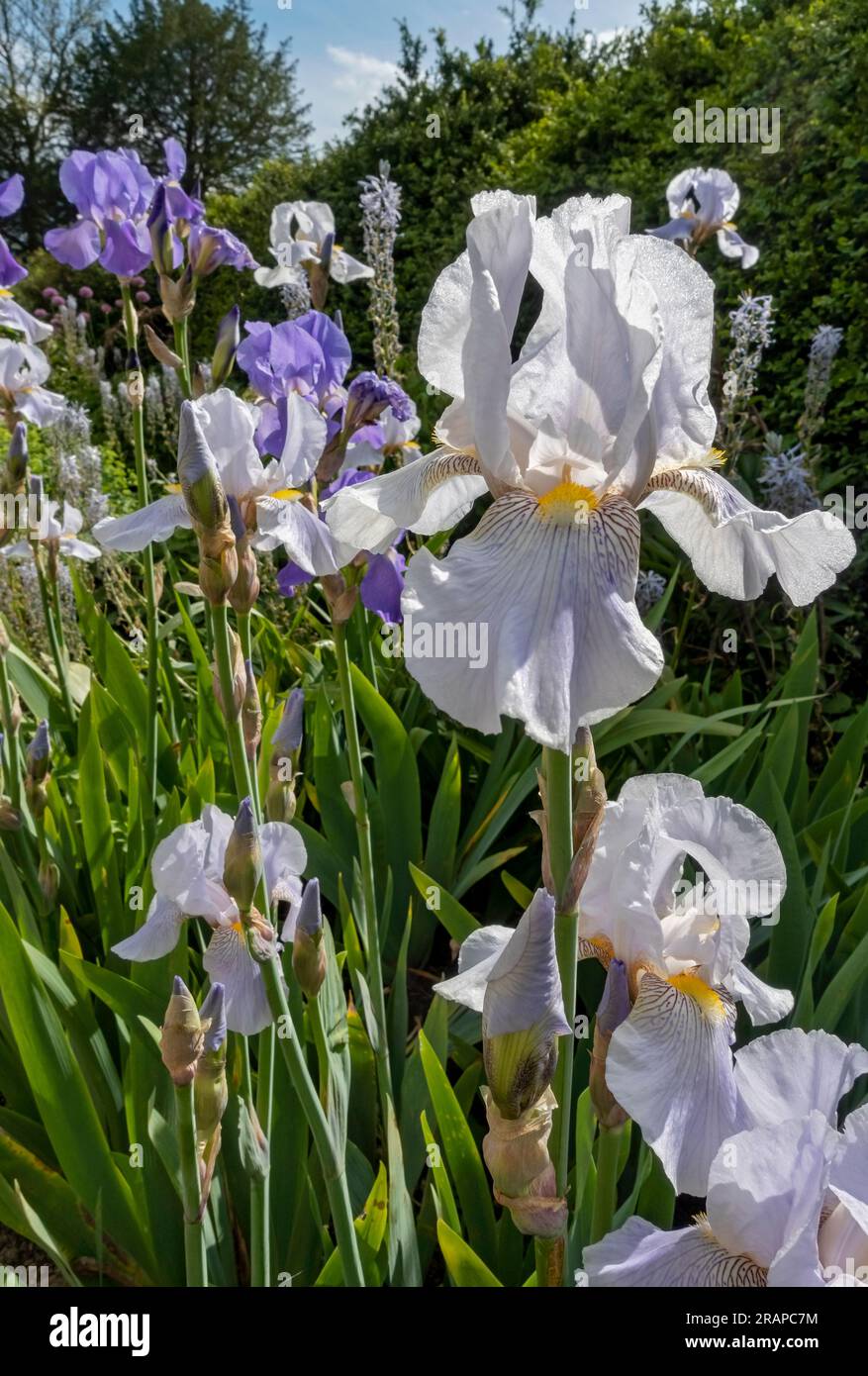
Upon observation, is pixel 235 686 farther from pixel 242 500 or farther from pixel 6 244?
pixel 6 244

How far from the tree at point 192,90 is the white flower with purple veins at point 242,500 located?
1467 centimetres

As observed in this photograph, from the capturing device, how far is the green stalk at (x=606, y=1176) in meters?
1.02

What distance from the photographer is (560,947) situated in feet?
3.05

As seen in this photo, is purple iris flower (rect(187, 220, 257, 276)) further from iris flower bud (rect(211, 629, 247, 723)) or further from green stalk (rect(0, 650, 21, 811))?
iris flower bud (rect(211, 629, 247, 723))

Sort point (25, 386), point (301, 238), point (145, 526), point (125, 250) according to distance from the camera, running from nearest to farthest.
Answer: point (145, 526) < point (125, 250) < point (25, 386) < point (301, 238)

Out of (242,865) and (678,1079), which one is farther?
(242,865)

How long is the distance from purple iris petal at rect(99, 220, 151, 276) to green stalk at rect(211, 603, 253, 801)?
5.72 ft

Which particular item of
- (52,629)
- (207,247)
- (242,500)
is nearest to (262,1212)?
(242,500)

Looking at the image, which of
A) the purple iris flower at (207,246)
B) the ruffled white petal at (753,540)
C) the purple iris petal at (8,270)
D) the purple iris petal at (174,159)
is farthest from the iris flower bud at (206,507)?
the purple iris petal at (8,270)

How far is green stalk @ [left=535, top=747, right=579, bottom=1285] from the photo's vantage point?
0.87 m

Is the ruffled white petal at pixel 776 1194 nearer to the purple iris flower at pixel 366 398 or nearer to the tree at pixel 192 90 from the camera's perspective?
the purple iris flower at pixel 366 398

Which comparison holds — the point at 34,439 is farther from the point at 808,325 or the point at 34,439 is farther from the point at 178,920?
the point at 178,920

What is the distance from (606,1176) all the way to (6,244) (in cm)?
273

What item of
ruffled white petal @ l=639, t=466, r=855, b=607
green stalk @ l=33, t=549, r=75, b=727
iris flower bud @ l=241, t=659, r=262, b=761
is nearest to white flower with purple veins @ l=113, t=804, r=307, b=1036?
iris flower bud @ l=241, t=659, r=262, b=761
